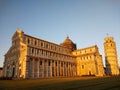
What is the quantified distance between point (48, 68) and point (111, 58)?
150 ft

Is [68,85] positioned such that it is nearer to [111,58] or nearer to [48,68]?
[48,68]

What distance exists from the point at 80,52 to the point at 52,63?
23.5m

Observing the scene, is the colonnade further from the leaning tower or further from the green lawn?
the leaning tower

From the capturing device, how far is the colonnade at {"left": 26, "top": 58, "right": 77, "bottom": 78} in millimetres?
46209

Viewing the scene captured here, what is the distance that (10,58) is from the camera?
5472cm

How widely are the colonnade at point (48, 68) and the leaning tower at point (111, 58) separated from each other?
25.2m

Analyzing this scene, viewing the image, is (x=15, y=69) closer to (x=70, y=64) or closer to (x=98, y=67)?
(x=70, y=64)

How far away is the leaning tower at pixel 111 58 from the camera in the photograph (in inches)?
3071

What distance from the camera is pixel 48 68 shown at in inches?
2077

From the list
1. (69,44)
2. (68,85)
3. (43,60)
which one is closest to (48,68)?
(43,60)

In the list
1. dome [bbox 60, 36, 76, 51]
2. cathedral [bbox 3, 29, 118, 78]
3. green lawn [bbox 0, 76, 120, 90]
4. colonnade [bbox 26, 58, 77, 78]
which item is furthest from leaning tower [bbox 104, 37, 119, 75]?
green lawn [bbox 0, 76, 120, 90]

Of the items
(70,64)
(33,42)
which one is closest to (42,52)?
(33,42)

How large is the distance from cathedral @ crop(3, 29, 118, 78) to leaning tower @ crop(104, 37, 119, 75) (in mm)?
12562

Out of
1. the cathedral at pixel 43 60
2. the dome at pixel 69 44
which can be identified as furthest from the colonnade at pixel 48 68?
the dome at pixel 69 44
